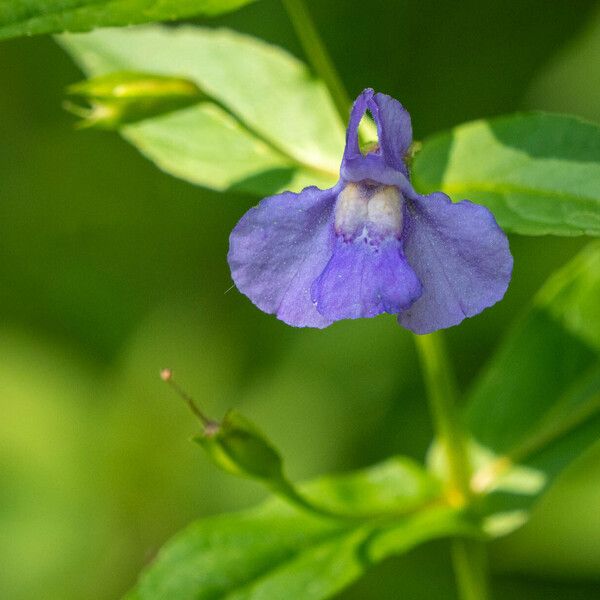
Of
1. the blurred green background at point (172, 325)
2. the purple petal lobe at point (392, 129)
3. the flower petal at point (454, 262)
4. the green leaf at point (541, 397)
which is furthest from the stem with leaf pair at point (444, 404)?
the blurred green background at point (172, 325)

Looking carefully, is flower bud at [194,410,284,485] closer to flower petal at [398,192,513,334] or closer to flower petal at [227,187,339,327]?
flower petal at [227,187,339,327]

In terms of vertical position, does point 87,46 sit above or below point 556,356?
above

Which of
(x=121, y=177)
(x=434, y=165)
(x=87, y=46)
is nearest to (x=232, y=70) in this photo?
(x=87, y=46)

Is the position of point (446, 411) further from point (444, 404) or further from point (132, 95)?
point (132, 95)

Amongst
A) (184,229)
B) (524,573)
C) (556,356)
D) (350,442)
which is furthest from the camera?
(184,229)

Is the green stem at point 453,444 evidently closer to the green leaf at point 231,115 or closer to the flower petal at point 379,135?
the green leaf at point 231,115

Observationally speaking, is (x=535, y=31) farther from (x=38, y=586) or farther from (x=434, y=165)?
(x=38, y=586)

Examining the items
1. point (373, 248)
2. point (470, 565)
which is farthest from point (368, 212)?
point (470, 565)
